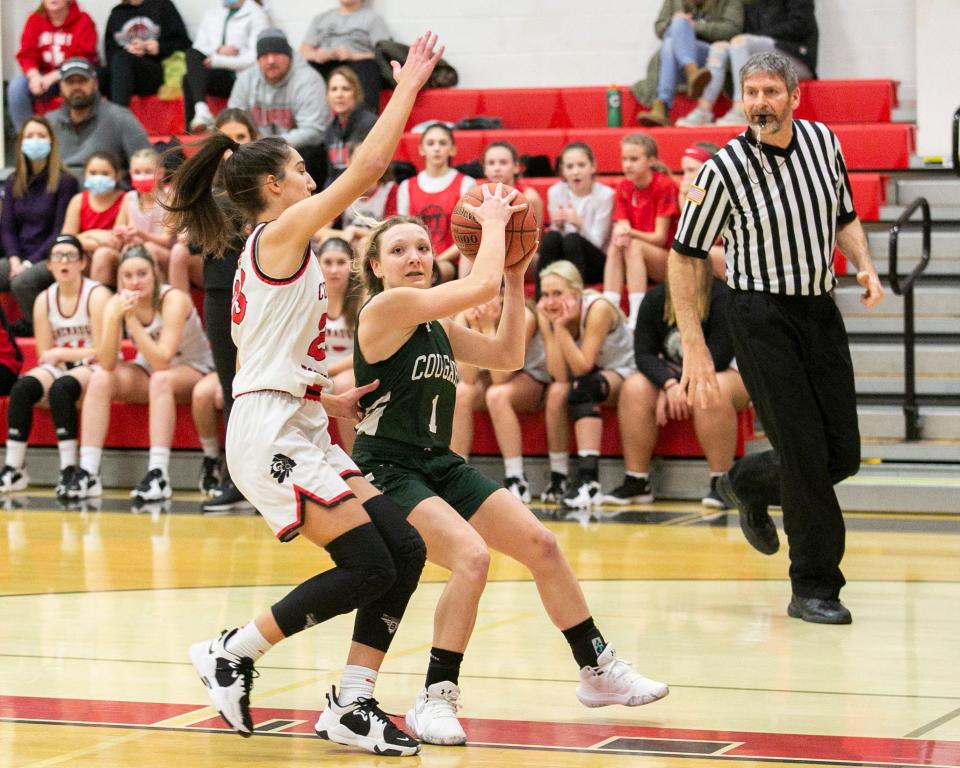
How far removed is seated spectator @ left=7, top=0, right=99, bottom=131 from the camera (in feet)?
43.3

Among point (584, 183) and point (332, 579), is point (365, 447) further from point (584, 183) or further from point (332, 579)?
point (584, 183)

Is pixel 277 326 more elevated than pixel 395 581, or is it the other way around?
pixel 277 326

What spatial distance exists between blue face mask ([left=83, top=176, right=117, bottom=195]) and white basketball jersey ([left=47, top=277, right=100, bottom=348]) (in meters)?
0.82

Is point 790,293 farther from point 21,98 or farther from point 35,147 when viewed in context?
point 21,98

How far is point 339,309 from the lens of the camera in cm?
936

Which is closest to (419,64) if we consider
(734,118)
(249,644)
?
(249,644)

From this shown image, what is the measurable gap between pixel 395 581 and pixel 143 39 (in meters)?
10.5

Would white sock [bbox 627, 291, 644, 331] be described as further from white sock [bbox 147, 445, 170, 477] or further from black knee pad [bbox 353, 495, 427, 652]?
black knee pad [bbox 353, 495, 427, 652]

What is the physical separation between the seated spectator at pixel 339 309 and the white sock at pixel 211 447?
3.00 ft

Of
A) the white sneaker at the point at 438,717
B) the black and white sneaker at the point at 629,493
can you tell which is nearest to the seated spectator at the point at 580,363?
the black and white sneaker at the point at 629,493

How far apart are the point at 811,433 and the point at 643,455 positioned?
3.47 metres

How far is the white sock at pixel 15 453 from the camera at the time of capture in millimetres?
9781

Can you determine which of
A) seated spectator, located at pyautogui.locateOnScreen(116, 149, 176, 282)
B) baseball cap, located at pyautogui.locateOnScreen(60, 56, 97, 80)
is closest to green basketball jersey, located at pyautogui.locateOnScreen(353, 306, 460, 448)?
seated spectator, located at pyautogui.locateOnScreen(116, 149, 176, 282)

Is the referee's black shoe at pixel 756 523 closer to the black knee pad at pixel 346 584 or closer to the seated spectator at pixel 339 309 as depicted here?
the black knee pad at pixel 346 584
